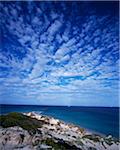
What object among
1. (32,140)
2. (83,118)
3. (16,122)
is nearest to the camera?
(32,140)

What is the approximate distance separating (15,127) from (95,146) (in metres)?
1.48

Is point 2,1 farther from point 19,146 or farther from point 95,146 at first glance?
point 95,146

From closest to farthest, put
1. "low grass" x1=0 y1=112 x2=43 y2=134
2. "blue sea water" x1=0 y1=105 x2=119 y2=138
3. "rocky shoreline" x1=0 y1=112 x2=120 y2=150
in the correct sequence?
"rocky shoreline" x1=0 y1=112 x2=120 y2=150, "low grass" x1=0 y1=112 x2=43 y2=134, "blue sea water" x1=0 y1=105 x2=119 y2=138

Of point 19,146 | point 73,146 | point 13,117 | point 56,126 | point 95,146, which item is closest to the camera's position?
point 19,146

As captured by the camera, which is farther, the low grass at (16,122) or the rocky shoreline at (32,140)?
the low grass at (16,122)

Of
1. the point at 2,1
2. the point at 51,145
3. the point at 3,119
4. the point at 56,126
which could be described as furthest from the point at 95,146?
the point at 2,1

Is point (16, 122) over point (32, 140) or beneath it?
over

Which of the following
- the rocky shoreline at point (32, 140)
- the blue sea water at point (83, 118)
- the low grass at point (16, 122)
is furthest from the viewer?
the blue sea water at point (83, 118)

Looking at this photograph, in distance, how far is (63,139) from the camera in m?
4.21

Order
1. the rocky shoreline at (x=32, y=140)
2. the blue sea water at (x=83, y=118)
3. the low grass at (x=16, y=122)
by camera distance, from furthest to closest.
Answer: the blue sea water at (x=83, y=118)
the low grass at (x=16, y=122)
the rocky shoreline at (x=32, y=140)

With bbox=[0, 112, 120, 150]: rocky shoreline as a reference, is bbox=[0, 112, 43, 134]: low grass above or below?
above

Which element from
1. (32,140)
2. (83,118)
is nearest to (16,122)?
(32,140)

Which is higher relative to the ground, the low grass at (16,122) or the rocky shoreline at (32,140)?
the low grass at (16,122)

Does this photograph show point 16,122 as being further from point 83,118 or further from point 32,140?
point 83,118
